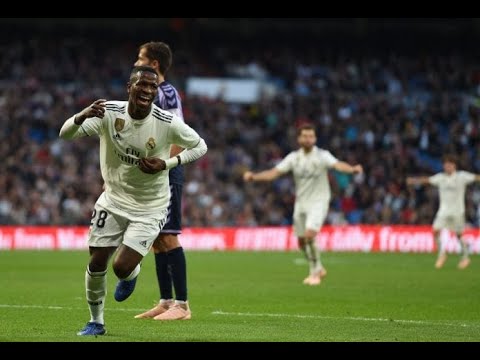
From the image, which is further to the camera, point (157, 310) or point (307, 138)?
point (307, 138)

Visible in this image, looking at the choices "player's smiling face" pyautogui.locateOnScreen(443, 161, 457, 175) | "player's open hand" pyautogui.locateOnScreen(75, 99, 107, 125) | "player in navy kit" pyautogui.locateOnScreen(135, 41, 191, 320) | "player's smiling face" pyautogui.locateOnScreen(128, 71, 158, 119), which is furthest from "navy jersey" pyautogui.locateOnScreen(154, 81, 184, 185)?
"player's smiling face" pyautogui.locateOnScreen(443, 161, 457, 175)

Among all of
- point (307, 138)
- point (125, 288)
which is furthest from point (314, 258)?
point (125, 288)

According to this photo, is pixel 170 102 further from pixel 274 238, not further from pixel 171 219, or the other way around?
pixel 274 238

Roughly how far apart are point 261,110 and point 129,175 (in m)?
29.7

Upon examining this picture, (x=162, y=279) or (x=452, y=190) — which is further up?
(x=452, y=190)

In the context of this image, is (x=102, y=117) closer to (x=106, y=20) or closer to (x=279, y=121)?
(x=279, y=121)

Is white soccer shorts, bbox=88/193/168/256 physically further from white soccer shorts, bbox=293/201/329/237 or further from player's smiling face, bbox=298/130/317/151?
white soccer shorts, bbox=293/201/329/237

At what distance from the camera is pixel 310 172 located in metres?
18.3

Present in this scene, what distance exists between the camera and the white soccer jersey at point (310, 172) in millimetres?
18219

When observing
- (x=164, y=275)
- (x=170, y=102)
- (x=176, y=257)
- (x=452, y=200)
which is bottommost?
(x=164, y=275)

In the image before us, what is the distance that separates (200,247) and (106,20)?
45.8ft

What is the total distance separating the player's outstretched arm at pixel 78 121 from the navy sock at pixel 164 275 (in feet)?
7.96

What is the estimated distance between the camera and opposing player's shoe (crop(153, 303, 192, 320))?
1130cm

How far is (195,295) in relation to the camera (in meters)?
15.0
